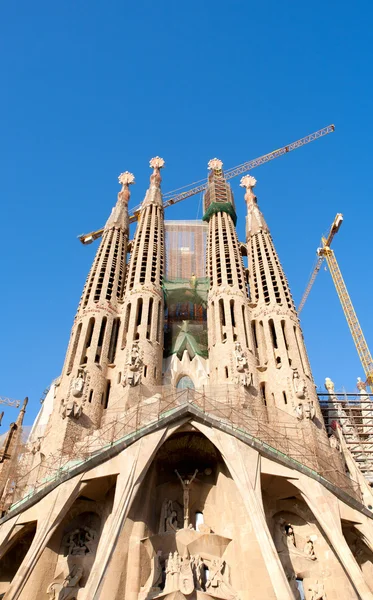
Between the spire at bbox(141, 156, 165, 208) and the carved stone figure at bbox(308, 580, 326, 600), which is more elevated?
the spire at bbox(141, 156, 165, 208)

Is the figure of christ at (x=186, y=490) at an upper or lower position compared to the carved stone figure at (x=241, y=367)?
lower

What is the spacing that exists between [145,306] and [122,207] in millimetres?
12363

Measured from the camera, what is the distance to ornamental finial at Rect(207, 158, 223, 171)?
44019mm

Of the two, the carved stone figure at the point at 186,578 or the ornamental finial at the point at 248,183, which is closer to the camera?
the carved stone figure at the point at 186,578

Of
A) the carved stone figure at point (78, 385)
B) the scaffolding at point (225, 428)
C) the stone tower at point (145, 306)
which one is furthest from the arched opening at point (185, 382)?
the carved stone figure at point (78, 385)

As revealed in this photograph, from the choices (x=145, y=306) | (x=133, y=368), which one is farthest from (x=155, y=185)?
(x=133, y=368)

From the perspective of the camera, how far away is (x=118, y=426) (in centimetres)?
2070

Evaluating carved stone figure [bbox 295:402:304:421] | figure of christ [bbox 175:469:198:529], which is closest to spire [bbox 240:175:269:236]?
carved stone figure [bbox 295:402:304:421]

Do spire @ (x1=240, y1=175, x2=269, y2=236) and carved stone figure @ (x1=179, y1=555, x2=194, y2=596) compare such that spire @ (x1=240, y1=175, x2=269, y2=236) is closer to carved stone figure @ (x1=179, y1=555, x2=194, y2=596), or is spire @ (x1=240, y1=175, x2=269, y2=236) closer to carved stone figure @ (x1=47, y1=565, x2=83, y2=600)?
carved stone figure @ (x1=179, y1=555, x2=194, y2=596)

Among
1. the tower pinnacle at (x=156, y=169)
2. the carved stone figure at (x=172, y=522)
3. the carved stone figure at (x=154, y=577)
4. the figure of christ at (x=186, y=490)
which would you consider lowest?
the carved stone figure at (x=154, y=577)

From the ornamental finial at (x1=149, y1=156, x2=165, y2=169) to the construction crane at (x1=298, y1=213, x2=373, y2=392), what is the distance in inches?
789

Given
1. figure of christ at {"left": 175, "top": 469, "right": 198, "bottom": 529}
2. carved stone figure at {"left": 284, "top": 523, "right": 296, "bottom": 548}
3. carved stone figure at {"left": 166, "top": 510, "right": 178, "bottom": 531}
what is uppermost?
figure of christ at {"left": 175, "top": 469, "right": 198, "bottom": 529}

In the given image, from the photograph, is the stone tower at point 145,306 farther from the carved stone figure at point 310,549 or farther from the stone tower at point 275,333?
the carved stone figure at point 310,549

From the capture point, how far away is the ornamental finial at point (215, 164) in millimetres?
44019
